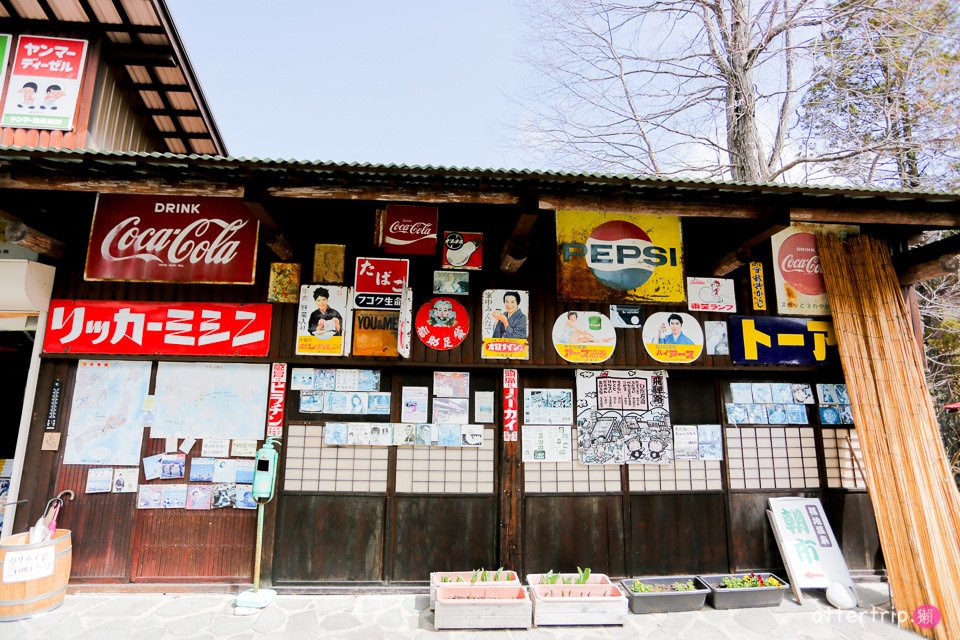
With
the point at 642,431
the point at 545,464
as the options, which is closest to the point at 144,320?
the point at 545,464

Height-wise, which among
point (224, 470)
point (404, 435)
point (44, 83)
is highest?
point (44, 83)

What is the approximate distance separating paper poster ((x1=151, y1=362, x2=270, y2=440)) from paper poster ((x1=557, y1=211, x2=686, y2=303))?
4199 mm

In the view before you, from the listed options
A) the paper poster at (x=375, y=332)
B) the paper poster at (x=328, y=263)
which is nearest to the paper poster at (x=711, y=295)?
the paper poster at (x=375, y=332)

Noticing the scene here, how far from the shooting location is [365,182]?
15.9ft

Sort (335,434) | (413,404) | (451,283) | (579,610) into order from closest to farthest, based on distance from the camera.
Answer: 1. (579,610)
2. (335,434)
3. (413,404)
4. (451,283)

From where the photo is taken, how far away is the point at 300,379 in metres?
5.89

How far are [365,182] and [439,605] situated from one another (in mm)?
4561

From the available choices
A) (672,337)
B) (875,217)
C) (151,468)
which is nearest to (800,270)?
(875,217)

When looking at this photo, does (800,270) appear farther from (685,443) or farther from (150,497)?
(150,497)

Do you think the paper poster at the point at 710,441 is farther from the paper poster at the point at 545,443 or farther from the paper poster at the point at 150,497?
the paper poster at the point at 150,497

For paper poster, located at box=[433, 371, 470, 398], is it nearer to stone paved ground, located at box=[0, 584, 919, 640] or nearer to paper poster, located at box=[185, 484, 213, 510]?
stone paved ground, located at box=[0, 584, 919, 640]

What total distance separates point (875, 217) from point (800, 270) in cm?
138

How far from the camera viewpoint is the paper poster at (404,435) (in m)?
5.89

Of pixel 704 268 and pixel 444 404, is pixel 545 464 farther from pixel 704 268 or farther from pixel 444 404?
pixel 704 268
